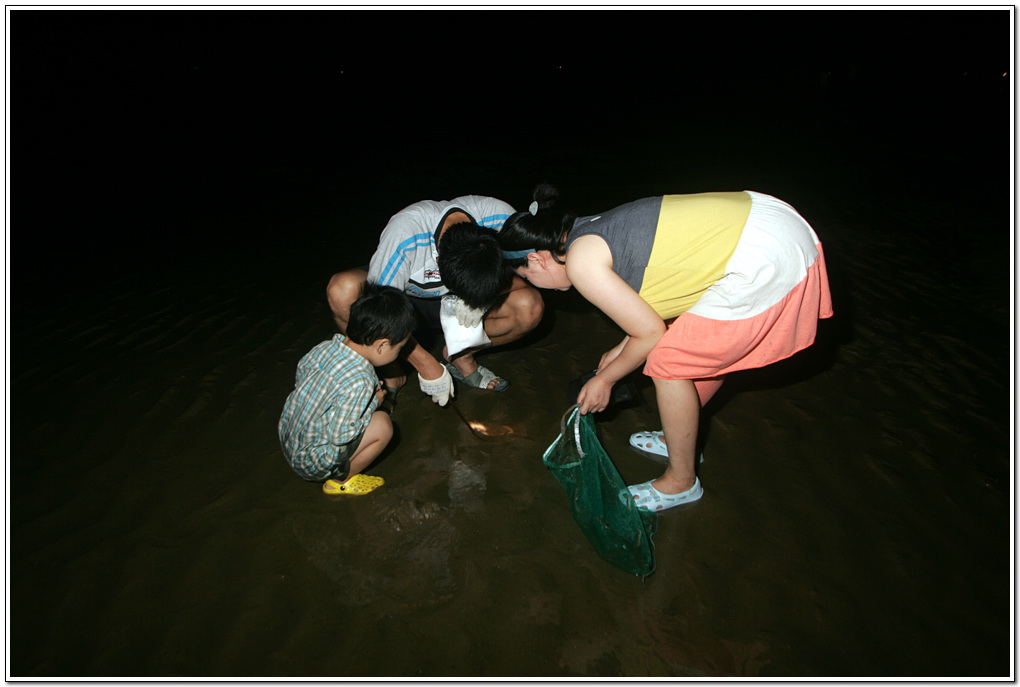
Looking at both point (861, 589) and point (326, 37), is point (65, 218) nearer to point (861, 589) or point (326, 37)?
point (861, 589)

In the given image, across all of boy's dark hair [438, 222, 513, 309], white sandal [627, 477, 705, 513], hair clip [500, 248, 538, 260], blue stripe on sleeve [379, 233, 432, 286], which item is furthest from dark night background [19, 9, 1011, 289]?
white sandal [627, 477, 705, 513]

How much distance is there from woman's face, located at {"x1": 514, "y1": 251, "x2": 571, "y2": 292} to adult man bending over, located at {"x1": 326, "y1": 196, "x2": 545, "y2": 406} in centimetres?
17

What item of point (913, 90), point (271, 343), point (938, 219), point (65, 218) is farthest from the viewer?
point (913, 90)

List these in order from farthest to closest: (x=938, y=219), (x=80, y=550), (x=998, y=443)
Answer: (x=938, y=219) < (x=998, y=443) < (x=80, y=550)

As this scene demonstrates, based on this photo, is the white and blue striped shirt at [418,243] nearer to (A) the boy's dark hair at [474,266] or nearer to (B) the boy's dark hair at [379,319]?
→ (A) the boy's dark hair at [474,266]

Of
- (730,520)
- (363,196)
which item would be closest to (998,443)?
(730,520)

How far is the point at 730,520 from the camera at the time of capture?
6.38 feet

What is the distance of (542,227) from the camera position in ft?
5.69

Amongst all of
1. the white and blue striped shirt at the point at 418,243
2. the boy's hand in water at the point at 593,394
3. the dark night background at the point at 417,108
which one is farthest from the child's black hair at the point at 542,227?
the dark night background at the point at 417,108

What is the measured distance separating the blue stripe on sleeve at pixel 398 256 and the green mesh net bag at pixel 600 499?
1.11 metres

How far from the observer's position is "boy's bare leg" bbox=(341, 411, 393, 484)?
1.97m

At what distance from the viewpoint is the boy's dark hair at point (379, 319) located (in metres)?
1.84

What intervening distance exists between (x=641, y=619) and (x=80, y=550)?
2.02m

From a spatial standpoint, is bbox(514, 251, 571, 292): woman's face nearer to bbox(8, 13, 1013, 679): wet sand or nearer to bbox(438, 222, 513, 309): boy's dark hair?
bbox(438, 222, 513, 309): boy's dark hair
